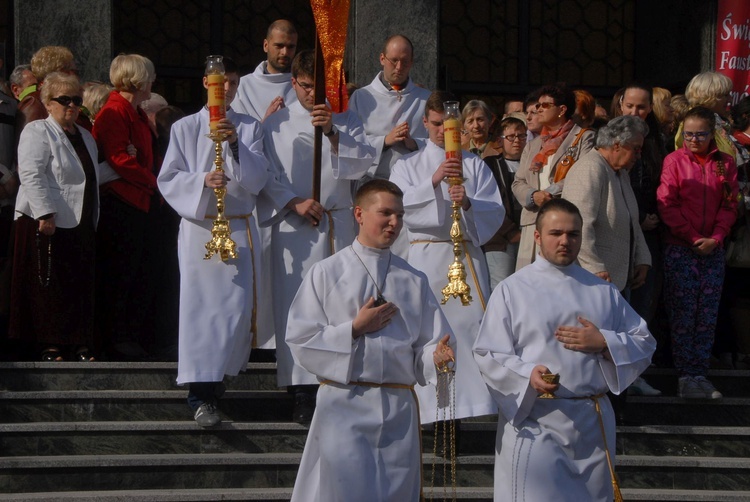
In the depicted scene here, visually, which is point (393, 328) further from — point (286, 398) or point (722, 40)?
point (722, 40)

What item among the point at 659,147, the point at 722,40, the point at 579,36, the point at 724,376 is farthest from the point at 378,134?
the point at 579,36

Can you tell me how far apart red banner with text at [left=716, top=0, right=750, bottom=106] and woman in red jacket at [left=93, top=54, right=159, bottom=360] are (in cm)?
518

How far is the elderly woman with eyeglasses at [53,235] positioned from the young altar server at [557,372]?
11.0ft

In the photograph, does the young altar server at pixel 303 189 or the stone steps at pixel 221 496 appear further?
the young altar server at pixel 303 189

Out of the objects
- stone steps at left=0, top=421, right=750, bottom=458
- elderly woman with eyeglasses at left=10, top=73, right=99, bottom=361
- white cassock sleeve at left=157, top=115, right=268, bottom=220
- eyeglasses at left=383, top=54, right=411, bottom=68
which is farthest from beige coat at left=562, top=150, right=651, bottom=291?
elderly woman with eyeglasses at left=10, top=73, right=99, bottom=361

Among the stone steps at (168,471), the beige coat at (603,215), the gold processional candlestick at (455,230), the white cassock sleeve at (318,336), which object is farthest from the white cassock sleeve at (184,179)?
the beige coat at (603,215)

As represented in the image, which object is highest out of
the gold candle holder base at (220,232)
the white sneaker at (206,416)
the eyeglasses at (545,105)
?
the eyeglasses at (545,105)

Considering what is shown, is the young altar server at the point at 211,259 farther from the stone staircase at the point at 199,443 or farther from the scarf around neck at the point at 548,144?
the scarf around neck at the point at 548,144

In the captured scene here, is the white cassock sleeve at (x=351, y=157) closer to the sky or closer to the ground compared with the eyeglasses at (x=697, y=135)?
closer to the ground

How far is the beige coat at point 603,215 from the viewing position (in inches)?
371

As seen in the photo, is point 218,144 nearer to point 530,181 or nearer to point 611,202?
point 530,181

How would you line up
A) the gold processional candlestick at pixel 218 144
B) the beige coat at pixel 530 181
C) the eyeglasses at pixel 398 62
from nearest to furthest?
the gold processional candlestick at pixel 218 144, the beige coat at pixel 530 181, the eyeglasses at pixel 398 62

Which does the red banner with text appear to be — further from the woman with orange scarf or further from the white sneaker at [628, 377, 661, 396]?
the white sneaker at [628, 377, 661, 396]

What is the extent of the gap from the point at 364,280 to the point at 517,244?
3297mm
